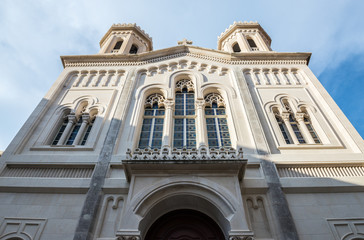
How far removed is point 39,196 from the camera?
7.94 meters

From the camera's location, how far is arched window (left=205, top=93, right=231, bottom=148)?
10.2 metres

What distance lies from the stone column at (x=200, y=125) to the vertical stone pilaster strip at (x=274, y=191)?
2040mm

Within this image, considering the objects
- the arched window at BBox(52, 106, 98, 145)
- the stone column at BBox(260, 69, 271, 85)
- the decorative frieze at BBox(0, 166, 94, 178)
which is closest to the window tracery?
the stone column at BBox(260, 69, 271, 85)

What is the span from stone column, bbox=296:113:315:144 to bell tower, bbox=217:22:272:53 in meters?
9.20

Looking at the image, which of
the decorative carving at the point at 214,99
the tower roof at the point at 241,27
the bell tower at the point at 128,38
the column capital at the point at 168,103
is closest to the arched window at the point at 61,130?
the column capital at the point at 168,103

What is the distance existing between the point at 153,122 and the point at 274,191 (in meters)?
6.07

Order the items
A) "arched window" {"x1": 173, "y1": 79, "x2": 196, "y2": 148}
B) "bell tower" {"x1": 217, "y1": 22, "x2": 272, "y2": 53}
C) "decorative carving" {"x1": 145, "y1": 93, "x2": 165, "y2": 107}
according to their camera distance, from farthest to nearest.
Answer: "bell tower" {"x1": 217, "y1": 22, "x2": 272, "y2": 53} < "decorative carving" {"x1": 145, "y1": 93, "x2": 165, "y2": 107} < "arched window" {"x1": 173, "y1": 79, "x2": 196, "y2": 148}

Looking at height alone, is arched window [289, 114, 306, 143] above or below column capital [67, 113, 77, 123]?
below

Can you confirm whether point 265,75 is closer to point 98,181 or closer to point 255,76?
point 255,76

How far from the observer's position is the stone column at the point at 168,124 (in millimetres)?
9844

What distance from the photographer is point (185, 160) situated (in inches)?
299

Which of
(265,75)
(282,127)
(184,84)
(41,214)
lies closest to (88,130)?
(41,214)

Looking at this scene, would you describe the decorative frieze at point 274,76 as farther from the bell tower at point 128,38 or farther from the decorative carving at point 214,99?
the bell tower at point 128,38

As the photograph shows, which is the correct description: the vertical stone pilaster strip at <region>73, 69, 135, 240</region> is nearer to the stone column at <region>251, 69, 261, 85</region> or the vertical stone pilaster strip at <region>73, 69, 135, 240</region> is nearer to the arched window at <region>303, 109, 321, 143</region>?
the stone column at <region>251, 69, 261, 85</region>
